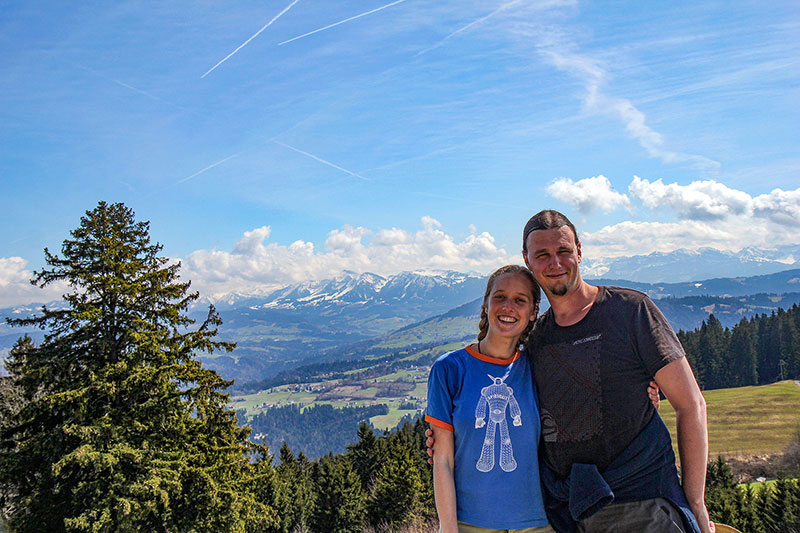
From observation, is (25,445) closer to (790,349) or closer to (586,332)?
(586,332)

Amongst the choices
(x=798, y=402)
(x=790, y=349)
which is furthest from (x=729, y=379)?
(x=798, y=402)

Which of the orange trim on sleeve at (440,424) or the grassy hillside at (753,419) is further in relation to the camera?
the grassy hillside at (753,419)

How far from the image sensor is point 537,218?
12.2 feet

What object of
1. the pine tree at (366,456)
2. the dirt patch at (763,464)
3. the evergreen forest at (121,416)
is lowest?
the dirt patch at (763,464)

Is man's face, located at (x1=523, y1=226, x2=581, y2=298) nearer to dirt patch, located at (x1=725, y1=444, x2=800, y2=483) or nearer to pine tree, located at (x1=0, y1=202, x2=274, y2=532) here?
pine tree, located at (x1=0, y1=202, x2=274, y2=532)

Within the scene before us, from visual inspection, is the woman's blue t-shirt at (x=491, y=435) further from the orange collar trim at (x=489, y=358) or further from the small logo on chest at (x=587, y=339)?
the small logo on chest at (x=587, y=339)

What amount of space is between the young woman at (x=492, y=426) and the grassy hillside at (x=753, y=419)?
48274 mm

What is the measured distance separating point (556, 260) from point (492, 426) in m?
1.32

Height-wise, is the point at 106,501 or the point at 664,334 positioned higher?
the point at 664,334

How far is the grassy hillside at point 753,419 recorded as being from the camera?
50188 mm

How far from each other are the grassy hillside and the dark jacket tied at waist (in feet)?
157

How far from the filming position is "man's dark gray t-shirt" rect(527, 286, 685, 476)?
3.28m

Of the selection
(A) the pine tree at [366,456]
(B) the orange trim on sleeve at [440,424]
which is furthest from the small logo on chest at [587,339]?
(A) the pine tree at [366,456]

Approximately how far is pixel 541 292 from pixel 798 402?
257 ft
